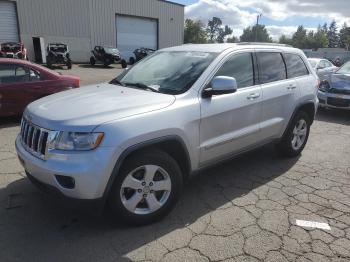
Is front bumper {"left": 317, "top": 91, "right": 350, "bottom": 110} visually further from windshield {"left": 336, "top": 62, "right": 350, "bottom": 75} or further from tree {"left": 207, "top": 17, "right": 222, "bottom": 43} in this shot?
tree {"left": 207, "top": 17, "right": 222, "bottom": 43}

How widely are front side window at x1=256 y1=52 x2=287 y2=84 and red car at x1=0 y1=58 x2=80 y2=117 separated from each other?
4.77 metres

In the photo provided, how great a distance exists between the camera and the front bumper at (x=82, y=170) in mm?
2910

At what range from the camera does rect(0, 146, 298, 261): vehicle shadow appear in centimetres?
305

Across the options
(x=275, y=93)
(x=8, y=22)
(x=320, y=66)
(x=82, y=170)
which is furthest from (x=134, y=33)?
(x=82, y=170)

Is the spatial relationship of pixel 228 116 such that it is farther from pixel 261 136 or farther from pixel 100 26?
pixel 100 26

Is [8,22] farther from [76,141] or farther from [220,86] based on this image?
[76,141]

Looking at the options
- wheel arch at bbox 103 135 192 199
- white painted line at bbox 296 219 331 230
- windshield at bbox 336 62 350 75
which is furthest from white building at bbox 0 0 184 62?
white painted line at bbox 296 219 331 230

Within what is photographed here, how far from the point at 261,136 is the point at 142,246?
2292 mm

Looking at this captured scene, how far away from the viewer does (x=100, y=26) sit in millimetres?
29453

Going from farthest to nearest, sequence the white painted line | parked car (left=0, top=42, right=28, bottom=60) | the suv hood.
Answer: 1. parked car (left=0, top=42, right=28, bottom=60)
2. the white painted line
3. the suv hood

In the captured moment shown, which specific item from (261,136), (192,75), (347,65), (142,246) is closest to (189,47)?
(192,75)

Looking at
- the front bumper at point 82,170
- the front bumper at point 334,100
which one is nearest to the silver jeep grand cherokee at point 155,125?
the front bumper at point 82,170

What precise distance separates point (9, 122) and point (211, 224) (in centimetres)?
572

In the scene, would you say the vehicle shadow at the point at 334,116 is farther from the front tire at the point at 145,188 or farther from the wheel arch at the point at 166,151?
the front tire at the point at 145,188
